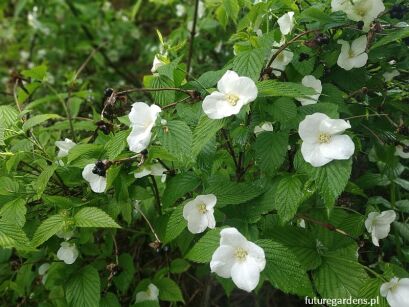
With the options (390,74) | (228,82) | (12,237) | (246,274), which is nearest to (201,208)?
(246,274)

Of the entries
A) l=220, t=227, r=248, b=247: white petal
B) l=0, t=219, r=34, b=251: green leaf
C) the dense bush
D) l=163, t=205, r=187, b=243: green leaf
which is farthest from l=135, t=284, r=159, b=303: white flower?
l=220, t=227, r=248, b=247: white petal

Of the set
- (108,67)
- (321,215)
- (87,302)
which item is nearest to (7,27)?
(108,67)

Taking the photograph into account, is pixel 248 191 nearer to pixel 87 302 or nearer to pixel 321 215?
pixel 321 215

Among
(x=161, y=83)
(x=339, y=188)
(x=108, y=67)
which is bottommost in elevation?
(x=108, y=67)

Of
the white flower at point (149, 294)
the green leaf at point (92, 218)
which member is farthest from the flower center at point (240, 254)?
the white flower at point (149, 294)

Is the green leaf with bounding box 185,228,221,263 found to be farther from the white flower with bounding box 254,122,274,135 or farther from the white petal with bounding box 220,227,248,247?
the white flower with bounding box 254,122,274,135

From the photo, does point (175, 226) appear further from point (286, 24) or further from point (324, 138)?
point (286, 24)

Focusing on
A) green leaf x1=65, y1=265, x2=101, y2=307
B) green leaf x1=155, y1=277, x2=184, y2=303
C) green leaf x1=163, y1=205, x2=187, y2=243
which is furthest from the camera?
green leaf x1=155, y1=277, x2=184, y2=303
